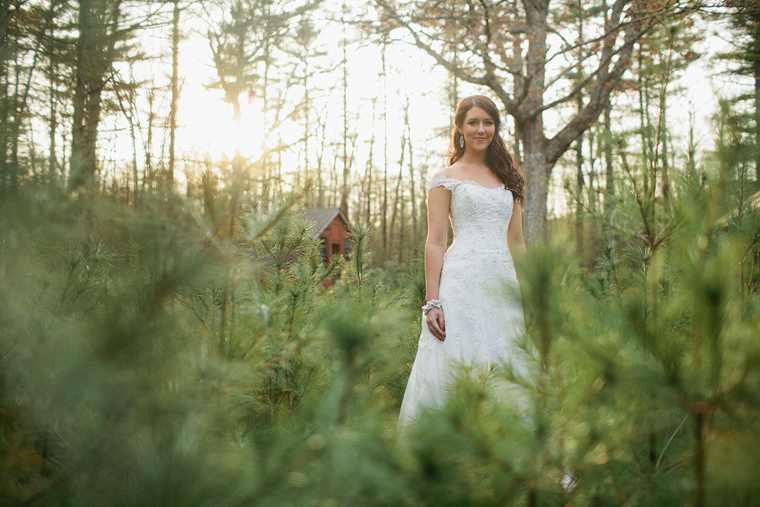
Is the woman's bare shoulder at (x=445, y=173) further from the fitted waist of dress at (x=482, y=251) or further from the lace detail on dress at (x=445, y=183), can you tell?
the fitted waist of dress at (x=482, y=251)

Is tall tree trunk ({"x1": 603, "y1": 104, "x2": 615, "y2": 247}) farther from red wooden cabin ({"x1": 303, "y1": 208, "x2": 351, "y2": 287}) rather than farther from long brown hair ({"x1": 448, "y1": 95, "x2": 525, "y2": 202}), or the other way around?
red wooden cabin ({"x1": 303, "y1": 208, "x2": 351, "y2": 287})

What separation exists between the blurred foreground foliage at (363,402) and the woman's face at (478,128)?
1758 mm

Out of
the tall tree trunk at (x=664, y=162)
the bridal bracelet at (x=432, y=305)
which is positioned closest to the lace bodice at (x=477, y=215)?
the bridal bracelet at (x=432, y=305)

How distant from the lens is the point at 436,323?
2361mm

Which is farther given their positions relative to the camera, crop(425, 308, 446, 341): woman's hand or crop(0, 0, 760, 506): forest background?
crop(425, 308, 446, 341): woman's hand

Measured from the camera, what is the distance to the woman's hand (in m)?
2.35

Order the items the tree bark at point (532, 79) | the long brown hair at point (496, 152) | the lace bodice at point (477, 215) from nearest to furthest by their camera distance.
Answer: the lace bodice at point (477, 215), the long brown hair at point (496, 152), the tree bark at point (532, 79)

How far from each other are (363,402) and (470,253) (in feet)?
5.81

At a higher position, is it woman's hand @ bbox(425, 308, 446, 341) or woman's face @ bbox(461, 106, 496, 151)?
woman's face @ bbox(461, 106, 496, 151)

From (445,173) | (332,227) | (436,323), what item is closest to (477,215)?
(445,173)

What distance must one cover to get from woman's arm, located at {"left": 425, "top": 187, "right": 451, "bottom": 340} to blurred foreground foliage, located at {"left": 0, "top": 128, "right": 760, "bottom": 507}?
4.99 ft

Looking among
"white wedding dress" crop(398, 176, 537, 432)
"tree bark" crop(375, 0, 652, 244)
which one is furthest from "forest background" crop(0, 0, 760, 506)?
"tree bark" crop(375, 0, 652, 244)

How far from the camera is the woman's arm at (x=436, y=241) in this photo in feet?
8.12

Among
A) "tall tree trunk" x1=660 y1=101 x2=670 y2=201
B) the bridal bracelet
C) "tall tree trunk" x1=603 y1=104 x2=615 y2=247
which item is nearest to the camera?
"tall tree trunk" x1=660 y1=101 x2=670 y2=201
